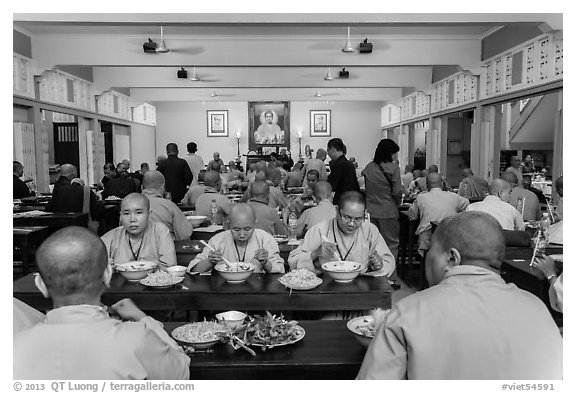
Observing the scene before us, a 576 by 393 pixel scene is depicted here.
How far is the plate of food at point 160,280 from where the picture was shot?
8.20 feet

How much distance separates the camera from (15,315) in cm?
167

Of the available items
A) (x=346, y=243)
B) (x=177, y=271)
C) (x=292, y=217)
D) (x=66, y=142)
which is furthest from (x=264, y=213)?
(x=66, y=142)

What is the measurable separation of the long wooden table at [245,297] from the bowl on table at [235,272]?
0.06 metres

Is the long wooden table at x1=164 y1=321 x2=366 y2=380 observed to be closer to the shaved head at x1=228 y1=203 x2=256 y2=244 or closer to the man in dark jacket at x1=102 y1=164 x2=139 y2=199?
the shaved head at x1=228 y1=203 x2=256 y2=244

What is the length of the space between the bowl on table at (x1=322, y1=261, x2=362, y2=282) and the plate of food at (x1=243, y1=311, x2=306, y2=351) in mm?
633

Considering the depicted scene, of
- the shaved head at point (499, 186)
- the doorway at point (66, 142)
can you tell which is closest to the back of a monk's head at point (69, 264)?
the shaved head at point (499, 186)

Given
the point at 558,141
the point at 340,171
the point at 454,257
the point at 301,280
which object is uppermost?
the point at 558,141

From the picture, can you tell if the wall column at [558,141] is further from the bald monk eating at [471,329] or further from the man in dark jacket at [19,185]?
the man in dark jacket at [19,185]

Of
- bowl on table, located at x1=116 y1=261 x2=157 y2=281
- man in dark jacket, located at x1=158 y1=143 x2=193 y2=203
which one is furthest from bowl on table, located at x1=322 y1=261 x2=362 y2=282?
man in dark jacket, located at x1=158 y1=143 x2=193 y2=203

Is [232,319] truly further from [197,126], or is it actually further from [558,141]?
[197,126]

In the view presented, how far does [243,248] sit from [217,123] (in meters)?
12.5

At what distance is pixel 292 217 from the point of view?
14.4 feet

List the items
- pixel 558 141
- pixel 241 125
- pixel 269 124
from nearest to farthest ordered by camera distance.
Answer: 1. pixel 558 141
2. pixel 269 124
3. pixel 241 125

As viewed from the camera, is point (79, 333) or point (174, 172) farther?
point (174, 172)
